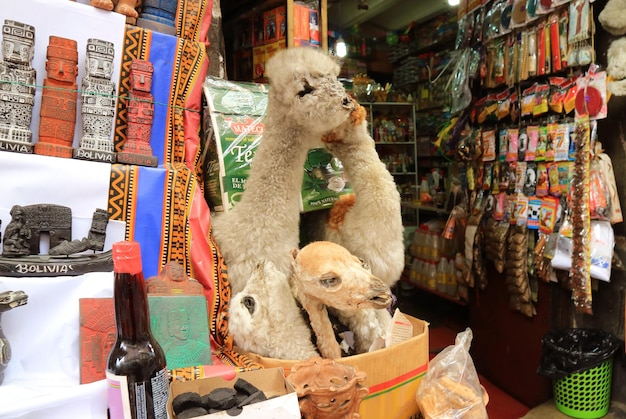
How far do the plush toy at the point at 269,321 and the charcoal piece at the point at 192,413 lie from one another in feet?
1.02

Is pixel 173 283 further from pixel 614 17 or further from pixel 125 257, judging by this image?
pixel 614 17

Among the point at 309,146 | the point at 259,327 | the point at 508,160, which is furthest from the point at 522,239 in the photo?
the point at 259,327

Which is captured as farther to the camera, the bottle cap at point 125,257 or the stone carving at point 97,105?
the stone carving at point 97,105

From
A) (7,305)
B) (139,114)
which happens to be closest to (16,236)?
(7,305)

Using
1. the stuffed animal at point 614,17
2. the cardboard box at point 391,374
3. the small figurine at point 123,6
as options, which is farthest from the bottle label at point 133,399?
the stuffed animal at point 614,17

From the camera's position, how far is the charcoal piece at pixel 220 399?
801 mm

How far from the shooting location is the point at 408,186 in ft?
16.0

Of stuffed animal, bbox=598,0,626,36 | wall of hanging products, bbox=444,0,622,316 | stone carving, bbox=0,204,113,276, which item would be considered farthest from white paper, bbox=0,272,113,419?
stuffed animal, bbox=598,0,626,36

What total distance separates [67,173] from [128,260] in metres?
0.49

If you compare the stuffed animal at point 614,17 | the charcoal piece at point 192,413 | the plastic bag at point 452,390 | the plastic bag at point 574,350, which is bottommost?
the plastic bag at point 574,350

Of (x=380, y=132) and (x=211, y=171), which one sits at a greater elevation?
(x=380, y=132)

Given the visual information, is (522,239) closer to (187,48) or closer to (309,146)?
(309,146)

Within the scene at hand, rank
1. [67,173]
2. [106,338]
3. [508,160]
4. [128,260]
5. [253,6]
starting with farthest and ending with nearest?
[508,160]
[253,6]
[67,173]
[106,338]
[128,260]

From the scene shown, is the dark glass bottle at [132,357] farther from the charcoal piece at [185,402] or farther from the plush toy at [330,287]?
the plush toy at [330,287]
